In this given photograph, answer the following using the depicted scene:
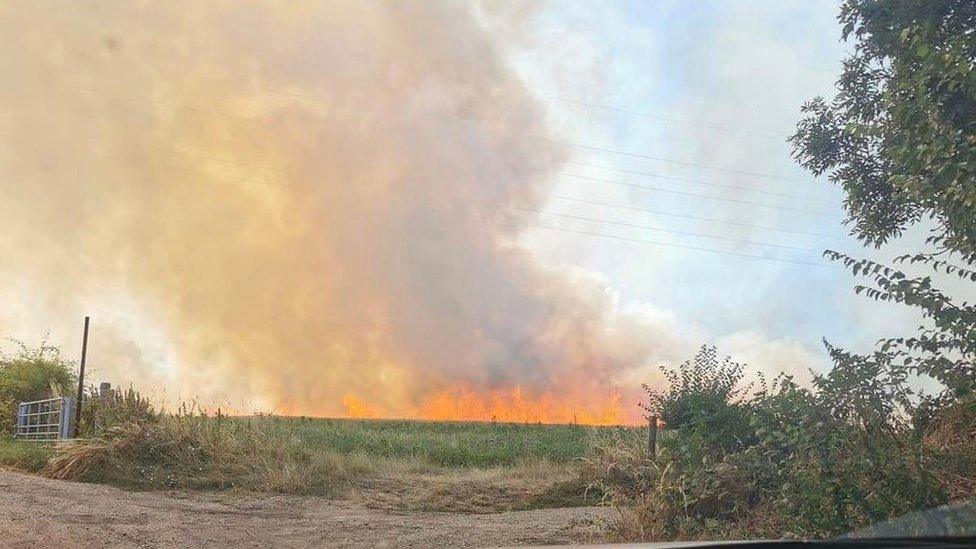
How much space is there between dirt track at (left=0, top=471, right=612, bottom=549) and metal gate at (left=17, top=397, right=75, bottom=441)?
6.85m

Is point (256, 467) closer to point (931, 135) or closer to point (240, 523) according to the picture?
point (240, 523)

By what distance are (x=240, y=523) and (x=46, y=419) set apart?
48.2 ft

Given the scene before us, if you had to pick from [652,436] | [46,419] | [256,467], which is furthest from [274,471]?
[46,419]

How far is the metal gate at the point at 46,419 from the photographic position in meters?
19.8

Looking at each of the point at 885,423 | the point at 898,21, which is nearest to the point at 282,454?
the point at 885,423

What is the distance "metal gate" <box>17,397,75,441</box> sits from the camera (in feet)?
65.1

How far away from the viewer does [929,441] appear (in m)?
8.12

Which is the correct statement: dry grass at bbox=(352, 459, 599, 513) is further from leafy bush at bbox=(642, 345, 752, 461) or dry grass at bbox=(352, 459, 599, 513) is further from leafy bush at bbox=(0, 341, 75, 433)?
leafy bush at bbox=(0, 341, 75, 433)

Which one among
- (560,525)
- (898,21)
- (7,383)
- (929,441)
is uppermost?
(898,21)

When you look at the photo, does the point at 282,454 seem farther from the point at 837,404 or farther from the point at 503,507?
the point at 837,404

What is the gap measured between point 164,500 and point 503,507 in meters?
5.30

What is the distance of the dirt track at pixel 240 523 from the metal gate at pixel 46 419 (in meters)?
6.85

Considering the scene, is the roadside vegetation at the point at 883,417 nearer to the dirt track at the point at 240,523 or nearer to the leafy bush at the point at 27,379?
the dirt track at the point at 240,523

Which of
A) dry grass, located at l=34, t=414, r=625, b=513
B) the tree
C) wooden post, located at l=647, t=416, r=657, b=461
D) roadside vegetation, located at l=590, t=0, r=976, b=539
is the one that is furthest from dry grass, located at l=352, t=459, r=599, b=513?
the tree
